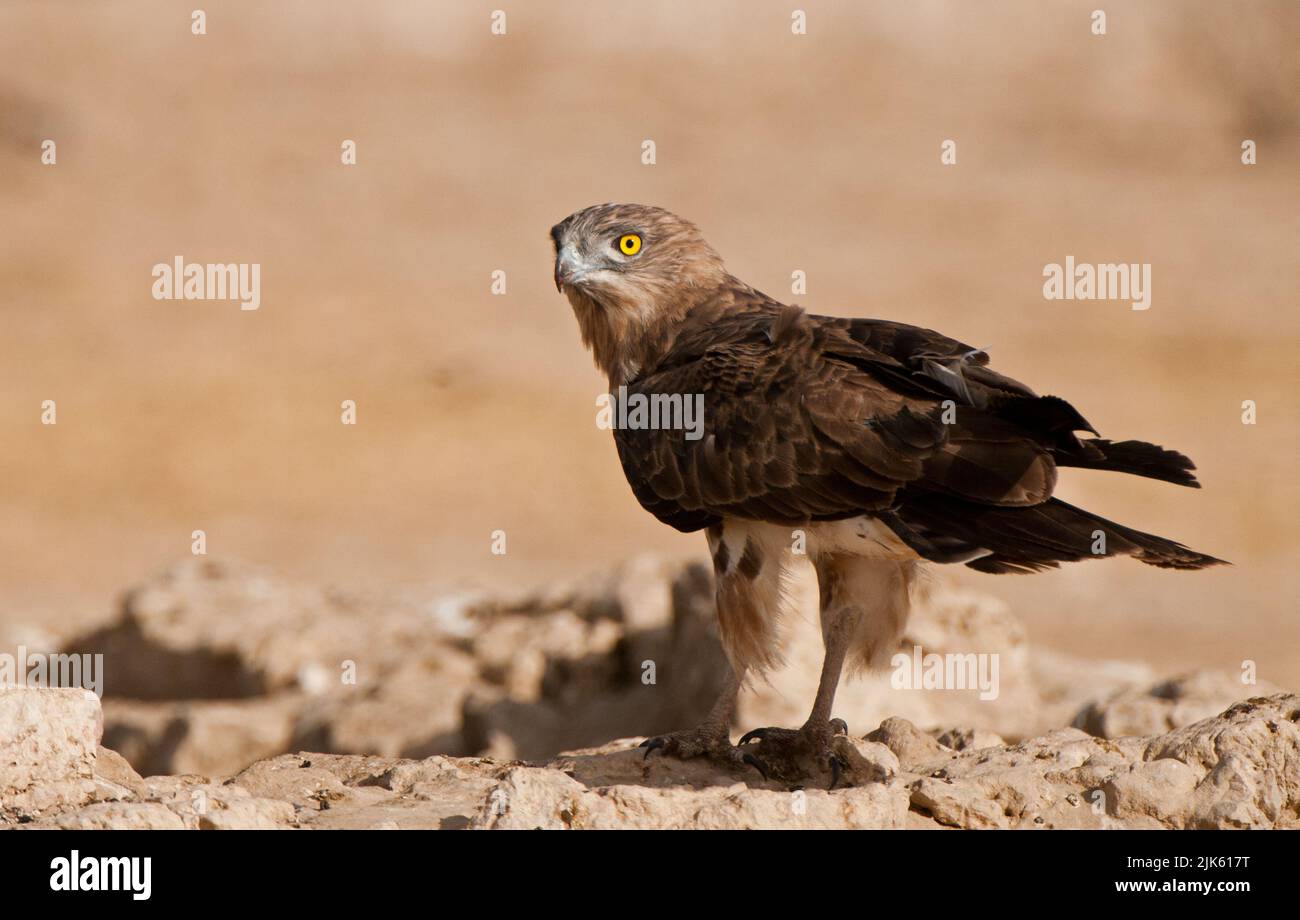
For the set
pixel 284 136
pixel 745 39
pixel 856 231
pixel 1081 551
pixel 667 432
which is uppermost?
pixel 745 39

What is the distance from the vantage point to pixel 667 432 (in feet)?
25.2

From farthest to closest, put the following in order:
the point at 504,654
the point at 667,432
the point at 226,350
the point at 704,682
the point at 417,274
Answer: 1. the point at 417,274
2. the point at 226,350
3. the point at 504,654
4. the point at 704,682
5. the point at 667,432

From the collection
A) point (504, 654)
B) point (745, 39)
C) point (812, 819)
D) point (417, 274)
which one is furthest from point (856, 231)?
point (812, 819)

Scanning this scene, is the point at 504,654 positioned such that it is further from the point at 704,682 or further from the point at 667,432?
the point at 667,432

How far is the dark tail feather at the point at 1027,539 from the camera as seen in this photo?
6.55 meters

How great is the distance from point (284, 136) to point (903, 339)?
92.9ft

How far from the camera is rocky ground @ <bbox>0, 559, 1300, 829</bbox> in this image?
19.5ft

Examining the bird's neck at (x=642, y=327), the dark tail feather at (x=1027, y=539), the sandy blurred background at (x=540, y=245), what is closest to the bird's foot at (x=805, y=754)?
the dark tail feather at (x=1027, y=539)

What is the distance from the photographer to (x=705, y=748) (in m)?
7.31

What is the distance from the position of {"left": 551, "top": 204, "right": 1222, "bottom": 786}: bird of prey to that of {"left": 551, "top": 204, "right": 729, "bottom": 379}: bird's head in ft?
0.99

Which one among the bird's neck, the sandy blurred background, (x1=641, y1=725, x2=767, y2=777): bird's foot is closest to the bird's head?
the bird's neck

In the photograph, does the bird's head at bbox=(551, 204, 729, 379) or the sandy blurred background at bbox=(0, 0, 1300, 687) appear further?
the sandy blurred background at bbox=(0, 0, 1300, 687)

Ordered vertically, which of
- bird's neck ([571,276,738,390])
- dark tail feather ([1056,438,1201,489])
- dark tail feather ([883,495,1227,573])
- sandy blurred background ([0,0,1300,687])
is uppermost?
sandy blurred background ([0,0,1300,687])

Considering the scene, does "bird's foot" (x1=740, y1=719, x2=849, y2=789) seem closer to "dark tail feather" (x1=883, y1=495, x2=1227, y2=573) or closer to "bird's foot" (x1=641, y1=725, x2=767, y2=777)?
"bird's foot" (x1=641, y1=725, x2=767, y2=777)
